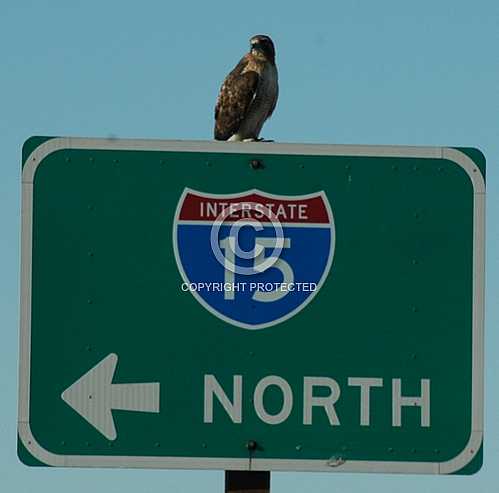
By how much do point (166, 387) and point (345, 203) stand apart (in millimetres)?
819

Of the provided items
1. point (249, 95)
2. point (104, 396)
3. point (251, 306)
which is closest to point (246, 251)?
point (251, 306)

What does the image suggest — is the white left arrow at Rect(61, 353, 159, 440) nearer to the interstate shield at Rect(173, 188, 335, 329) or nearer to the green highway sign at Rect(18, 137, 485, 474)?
the green highway sign at Rect(18, 137, 485, 474)

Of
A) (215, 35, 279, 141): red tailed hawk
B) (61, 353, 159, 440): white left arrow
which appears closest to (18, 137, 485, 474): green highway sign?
(61, 353, 159, 440): white left arrow

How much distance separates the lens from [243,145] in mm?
4543

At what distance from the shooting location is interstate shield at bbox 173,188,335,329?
14.7ft

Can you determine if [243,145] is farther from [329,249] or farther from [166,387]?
[166,387]

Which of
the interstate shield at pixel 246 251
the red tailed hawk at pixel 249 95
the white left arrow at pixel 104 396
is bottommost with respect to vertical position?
the white left arrow at pixel 104 396

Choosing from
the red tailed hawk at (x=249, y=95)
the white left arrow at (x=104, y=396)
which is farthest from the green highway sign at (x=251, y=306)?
the red tailed hawk at (x=249, y=95)

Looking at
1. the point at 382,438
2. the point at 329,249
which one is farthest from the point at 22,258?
the point at 382,438

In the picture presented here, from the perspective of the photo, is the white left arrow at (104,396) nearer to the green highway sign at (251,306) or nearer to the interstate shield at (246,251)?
the green highway sign at (251,306)

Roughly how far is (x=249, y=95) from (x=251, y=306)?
4.59 m

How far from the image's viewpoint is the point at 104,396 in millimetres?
4426

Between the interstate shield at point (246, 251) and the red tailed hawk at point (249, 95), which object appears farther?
the red tailed hawk at point (249, 95)

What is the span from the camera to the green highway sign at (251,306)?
14.5ft
